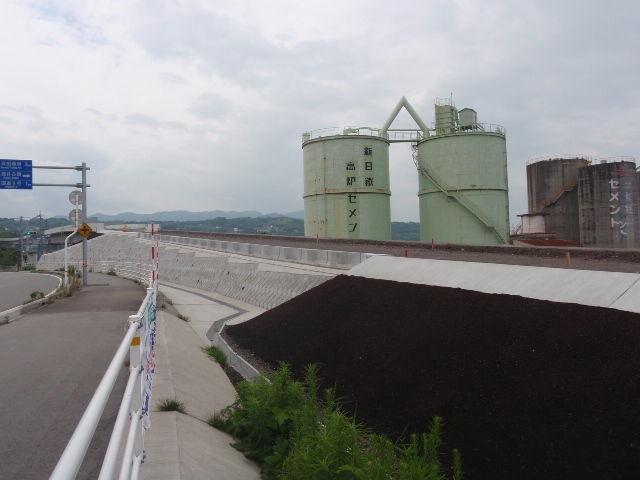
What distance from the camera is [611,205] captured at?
39.0 m

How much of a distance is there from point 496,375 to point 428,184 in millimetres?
32863

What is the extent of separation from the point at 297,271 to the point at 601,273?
33.1ft

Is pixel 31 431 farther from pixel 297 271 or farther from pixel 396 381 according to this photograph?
pixel 297 271

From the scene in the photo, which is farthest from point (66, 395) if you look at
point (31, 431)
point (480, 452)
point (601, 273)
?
point (601, 273)

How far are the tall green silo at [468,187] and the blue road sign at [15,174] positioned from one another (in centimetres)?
2580

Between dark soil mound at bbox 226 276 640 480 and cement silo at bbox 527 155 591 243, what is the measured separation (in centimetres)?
4191

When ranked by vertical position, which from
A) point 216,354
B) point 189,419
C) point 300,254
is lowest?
point 216,354

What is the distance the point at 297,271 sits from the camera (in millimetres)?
17031

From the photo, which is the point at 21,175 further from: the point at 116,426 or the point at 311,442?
the point at 116,426

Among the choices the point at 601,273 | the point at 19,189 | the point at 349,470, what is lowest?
the point at 349,470

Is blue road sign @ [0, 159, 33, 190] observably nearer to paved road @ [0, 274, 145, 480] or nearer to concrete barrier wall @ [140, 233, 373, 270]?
concrete barrier wall @ [140, 233, 373, 270]

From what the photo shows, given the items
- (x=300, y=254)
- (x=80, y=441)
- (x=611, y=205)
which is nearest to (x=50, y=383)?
(x=80, y=441)

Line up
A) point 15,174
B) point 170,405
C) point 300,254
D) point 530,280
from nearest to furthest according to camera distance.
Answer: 1. point 170,405
2. point 530,280
3. point 300,254
4. point 15,174

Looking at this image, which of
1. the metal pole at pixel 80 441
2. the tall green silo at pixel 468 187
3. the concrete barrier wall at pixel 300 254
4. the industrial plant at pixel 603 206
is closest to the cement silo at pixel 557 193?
the industrial plant at pixel 603 206
